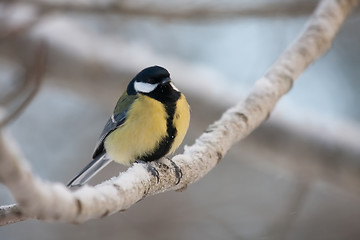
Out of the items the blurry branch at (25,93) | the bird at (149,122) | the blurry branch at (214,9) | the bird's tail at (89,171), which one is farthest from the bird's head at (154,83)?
the blurry branch at (214,9)

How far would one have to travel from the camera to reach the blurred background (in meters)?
2.13

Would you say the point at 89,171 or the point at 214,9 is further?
the point at 214,9

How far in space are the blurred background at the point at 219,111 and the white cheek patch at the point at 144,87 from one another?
36cm

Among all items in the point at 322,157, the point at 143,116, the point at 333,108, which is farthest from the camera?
the point at 333,108

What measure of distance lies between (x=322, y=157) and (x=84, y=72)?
4.02 ft

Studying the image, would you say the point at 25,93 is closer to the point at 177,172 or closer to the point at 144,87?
the point at 177,172

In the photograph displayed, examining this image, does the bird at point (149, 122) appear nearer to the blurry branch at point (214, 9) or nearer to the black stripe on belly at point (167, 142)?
the black stripe on belly at point (167, 142)

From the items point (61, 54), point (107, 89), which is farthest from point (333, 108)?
point (61, 54)

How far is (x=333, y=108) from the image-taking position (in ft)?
10.5

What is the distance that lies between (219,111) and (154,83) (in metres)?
0.86

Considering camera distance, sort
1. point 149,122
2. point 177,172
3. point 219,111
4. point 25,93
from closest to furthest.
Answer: point 25,93, point 177,172, point 149,122, point 219,111

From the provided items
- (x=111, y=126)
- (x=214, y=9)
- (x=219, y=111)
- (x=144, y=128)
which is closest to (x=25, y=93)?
(x=144, y=128)

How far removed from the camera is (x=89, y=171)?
1620 millimetres

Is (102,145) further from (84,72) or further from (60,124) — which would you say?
(60,124)
